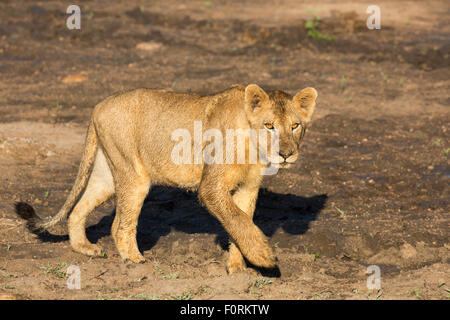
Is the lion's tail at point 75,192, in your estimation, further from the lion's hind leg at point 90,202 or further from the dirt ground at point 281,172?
the dirt ground at point 281,172

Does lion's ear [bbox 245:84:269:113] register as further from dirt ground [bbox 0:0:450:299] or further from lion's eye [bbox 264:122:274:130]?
dirt ground [bbox 0:0:450:299]

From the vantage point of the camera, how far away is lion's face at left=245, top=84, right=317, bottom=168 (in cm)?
564

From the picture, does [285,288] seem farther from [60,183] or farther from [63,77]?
A: [63,77]

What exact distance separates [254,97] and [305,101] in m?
0.46

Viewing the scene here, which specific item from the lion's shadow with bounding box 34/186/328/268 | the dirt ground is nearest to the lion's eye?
the dirt ground

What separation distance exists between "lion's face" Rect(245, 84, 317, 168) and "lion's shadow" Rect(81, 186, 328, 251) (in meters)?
1.86

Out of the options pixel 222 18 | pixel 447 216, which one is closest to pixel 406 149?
pixel 447 216

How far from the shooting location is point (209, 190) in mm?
5965

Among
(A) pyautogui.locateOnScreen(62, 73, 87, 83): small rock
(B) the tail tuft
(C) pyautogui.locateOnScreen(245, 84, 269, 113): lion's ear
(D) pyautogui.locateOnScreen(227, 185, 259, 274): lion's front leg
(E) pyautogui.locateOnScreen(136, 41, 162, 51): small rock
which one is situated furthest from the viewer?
(E) pyautogui.locateOnScreen(136, 41, 162, 51): small rock

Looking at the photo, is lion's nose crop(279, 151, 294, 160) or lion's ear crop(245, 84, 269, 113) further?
lion's ear crop(245, 84, 269, 113)

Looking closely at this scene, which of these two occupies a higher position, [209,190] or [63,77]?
[209,190]

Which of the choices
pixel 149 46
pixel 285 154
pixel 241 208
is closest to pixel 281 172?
pixel 241 208

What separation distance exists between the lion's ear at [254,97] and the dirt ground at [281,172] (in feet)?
4.29

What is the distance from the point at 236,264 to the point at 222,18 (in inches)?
487
